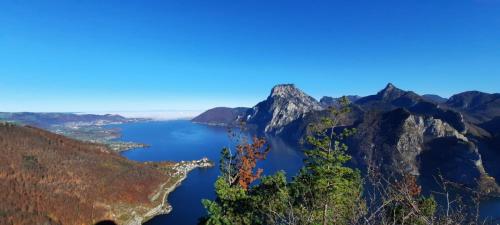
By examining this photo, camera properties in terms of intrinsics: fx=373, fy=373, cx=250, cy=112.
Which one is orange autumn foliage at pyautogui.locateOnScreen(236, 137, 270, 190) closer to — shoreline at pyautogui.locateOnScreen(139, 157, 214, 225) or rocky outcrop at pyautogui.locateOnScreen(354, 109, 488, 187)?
shoreline at pyautogui.locateOnScreen(139, 157, 214, 225)

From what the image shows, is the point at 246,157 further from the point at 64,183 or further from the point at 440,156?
the point at 440,156

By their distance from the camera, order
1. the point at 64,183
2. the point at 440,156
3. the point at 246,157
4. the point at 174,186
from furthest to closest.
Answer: the point at 440,156, the point at 174,186, the point at 64,183, the point at 246,157

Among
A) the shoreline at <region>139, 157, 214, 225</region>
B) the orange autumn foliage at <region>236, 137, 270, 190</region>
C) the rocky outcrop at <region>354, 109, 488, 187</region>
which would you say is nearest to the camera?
the orange autumn foliage at <region>236, 137, 270, 190</region>

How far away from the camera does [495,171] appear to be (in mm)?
158250

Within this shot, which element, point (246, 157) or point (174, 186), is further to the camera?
point (174, 186)

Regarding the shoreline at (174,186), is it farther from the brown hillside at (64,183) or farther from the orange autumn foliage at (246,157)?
the orange autumn foliage at (246,157)

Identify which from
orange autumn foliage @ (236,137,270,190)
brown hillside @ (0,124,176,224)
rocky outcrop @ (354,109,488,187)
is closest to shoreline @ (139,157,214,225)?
brown hillside @ (0,124,176,224)

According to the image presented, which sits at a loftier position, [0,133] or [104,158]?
[0,133]

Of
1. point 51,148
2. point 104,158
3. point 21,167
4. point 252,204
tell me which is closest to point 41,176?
point 21,167

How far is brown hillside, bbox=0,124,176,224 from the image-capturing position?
3629 inches

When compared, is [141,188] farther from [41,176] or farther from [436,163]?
[436,163]

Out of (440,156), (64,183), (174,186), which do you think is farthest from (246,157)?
(440,156)

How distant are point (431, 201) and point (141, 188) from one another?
98261 millimetres

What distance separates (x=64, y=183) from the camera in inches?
4437
